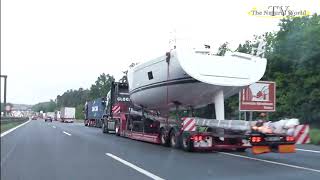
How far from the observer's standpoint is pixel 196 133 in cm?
1806

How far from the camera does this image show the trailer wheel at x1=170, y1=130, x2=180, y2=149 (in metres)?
19.3

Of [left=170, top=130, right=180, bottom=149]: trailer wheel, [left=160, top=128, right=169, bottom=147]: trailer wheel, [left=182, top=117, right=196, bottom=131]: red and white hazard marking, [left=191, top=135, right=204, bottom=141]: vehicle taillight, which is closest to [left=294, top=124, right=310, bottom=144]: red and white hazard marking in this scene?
[left=191, top=135, right=204, bottom=141]: vehicle taillight

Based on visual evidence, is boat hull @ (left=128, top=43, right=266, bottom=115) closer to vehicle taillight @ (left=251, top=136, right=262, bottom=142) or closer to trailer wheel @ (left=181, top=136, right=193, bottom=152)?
trailer wheel @ (left=181, top=136, right=193, bottom=152)

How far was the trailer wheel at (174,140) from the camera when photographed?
19.3 metres

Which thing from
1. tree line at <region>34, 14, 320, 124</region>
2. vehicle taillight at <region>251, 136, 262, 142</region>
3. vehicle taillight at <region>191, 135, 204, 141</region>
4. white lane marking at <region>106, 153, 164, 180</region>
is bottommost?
white lane marking at <region>106, 153, 164, 180</region>

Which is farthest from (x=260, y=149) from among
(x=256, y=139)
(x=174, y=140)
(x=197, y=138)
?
(x=174, y=140)

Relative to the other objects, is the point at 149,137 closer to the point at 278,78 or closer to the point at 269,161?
the point at 269,161

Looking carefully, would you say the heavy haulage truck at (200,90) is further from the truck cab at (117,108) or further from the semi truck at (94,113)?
the semi truck at (94,113)

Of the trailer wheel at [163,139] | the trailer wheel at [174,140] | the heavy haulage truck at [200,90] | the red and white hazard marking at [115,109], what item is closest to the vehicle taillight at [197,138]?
the heavy haulage truck at [200,90]

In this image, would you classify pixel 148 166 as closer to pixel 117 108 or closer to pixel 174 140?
pixel 174 140

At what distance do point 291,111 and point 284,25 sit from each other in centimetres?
861

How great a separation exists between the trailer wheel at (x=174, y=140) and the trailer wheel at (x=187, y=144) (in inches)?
22.0

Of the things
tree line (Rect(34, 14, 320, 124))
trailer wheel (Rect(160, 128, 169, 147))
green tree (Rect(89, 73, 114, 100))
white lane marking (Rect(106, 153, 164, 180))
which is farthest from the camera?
green tree (Rect(89, 73, 114, 100))

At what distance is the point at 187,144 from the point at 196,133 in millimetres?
596
